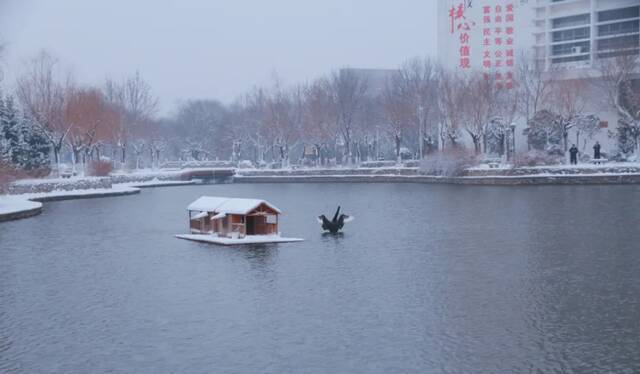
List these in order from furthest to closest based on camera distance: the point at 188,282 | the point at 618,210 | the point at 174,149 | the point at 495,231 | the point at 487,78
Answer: the point at 174,149, the point at 487,78, the point at 618,210, the point at 495,231, the point at 188,282

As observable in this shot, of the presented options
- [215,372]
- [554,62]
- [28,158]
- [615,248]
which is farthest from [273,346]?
[554,62]

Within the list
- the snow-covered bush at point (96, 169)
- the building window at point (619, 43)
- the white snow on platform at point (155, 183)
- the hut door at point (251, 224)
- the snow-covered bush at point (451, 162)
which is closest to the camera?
the hut door at point (251, 224)

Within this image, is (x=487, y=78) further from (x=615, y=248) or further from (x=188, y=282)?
(x=188, y=282)

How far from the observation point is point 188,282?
51.7 ft

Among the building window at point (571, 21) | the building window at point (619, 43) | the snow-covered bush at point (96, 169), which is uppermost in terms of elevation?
the building window at point (571, 21)

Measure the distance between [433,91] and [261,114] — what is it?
25.7 meters

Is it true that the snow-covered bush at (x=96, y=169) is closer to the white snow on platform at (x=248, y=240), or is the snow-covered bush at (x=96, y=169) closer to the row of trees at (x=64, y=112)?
the row of trees at (x=64, y=112)

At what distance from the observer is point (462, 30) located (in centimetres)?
7656

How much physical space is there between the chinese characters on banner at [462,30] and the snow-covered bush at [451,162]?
81.2ft

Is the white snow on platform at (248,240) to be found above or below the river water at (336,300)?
above

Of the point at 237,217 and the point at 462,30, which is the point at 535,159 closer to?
the point at 237,217

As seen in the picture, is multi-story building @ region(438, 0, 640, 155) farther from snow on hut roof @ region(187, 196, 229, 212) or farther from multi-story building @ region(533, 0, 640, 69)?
snow on hut roof @ region(187, 196, 229, 212)

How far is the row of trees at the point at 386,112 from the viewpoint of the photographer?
53.3 m

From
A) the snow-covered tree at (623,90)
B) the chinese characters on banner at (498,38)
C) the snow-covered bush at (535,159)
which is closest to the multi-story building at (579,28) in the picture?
the chinese characters on banner at (498,38)
